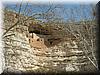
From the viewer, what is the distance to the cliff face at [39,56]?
5.48m

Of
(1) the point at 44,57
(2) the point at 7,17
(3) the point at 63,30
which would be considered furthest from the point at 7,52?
(3) the point at 63,30

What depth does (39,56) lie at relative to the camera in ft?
20.4

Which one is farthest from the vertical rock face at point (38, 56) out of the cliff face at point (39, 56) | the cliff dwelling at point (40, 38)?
the cliff dwelling at point (40, 38)

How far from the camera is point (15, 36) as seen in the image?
18.6ft

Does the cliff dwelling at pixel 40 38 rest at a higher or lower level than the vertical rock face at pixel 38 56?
higher

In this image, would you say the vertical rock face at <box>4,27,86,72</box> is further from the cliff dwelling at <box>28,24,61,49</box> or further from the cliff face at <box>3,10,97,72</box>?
the cliff dwelling at <box>28,24,61,49</box>

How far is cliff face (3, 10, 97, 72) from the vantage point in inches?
216

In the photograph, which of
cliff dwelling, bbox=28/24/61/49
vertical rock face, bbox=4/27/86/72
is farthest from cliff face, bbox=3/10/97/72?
cliff dwelling, bbox=28/24/61/49

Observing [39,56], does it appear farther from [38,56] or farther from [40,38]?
[40,38]

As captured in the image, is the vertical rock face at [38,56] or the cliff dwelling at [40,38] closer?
the vertical rock face at [38,56]

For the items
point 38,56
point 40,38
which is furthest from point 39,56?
point 40,38

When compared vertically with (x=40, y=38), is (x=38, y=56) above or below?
below

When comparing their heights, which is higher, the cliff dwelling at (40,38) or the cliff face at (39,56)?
the cliff dwelling at (40,38)

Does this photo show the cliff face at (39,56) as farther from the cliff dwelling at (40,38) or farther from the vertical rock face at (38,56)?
Answer: the cliff dwelling at (40,38)
